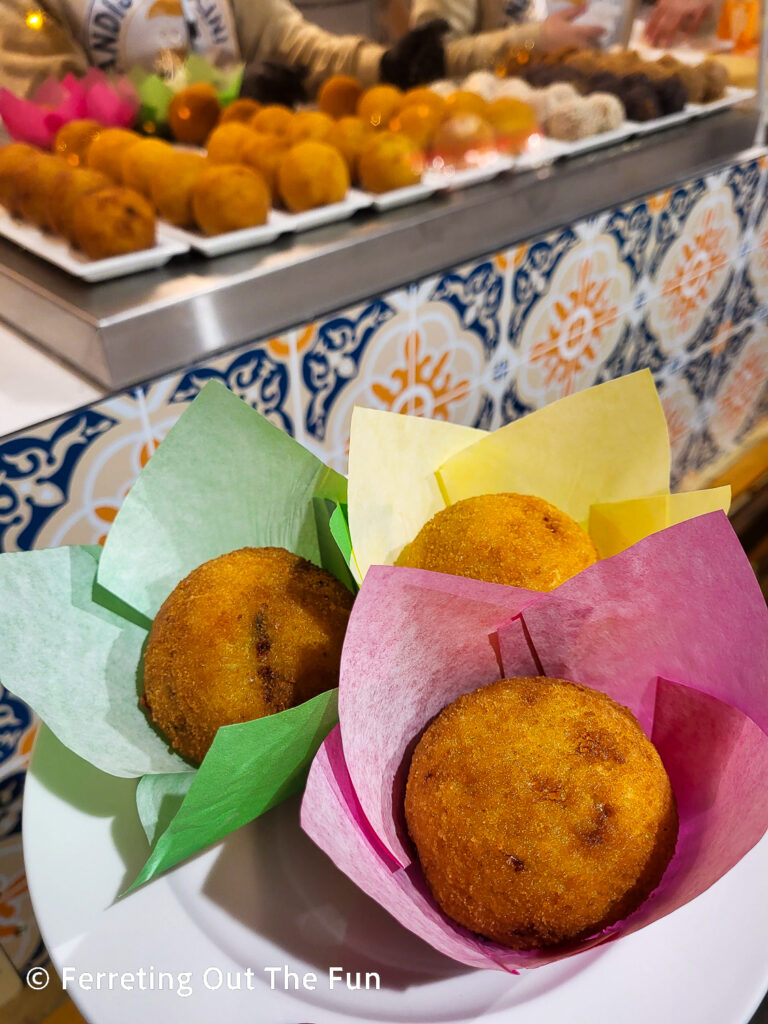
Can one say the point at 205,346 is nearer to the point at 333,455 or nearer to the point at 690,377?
the point at 333,455

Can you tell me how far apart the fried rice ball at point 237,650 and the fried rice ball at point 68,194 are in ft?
1.87

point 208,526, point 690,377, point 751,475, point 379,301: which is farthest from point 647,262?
point 208,526

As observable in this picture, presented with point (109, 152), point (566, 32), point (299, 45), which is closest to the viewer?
point (109, 152)

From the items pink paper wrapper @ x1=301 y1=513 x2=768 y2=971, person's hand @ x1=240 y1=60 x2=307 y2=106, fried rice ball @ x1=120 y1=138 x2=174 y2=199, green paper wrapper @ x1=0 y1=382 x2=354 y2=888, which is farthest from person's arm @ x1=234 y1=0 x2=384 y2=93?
pink paper wrapper @ x1=301 y1=513 x2=768 y2=971

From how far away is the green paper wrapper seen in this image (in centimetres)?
45

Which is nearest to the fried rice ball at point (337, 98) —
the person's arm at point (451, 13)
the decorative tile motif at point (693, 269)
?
the person's arm at point (451, 13)

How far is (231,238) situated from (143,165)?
153 mm

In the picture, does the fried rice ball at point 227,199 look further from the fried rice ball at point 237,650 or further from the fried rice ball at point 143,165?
the fried rice ball at point 237,650

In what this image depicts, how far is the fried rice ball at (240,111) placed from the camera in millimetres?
1043

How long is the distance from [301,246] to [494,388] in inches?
17.2

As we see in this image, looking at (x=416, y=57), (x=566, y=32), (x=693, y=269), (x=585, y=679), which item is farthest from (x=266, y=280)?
(x=693, y=269)

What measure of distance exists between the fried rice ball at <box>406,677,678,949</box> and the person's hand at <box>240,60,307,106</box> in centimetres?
96

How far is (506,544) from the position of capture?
1.60ft

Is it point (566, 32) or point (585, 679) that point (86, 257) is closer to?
point (585, 679)
